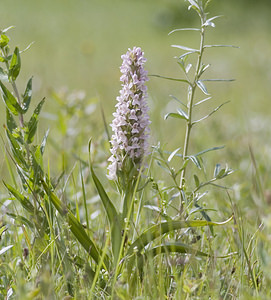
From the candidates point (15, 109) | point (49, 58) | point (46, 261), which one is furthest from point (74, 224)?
point (49, 58)

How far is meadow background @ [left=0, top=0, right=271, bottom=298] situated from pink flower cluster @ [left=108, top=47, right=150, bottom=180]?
368 millimetres

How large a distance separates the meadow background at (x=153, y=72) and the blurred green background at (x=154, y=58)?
Result: 0.06ft

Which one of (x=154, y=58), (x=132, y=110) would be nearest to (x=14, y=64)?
(x=132, y=110)

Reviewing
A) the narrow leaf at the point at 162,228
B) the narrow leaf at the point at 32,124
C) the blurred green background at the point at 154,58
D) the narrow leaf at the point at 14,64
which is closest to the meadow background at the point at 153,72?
the blurred green background at the point at 154,58

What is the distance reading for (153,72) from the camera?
8461mm

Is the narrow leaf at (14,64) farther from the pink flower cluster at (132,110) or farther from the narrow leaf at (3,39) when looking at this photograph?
the pink flower cluster at (132,110)

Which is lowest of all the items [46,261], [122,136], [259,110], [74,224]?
[259,110]

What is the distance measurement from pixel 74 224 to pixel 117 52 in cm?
921

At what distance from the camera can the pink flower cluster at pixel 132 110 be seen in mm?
1701

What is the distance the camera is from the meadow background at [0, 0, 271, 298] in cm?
344

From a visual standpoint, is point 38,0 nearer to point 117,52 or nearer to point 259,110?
point 117,52

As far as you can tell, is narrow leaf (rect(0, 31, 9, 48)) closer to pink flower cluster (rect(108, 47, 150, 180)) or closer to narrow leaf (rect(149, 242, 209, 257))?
pink flower cluster (rect(108, 47, 150, 180))

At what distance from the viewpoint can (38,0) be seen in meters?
16.6

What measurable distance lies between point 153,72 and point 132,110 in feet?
22.5
